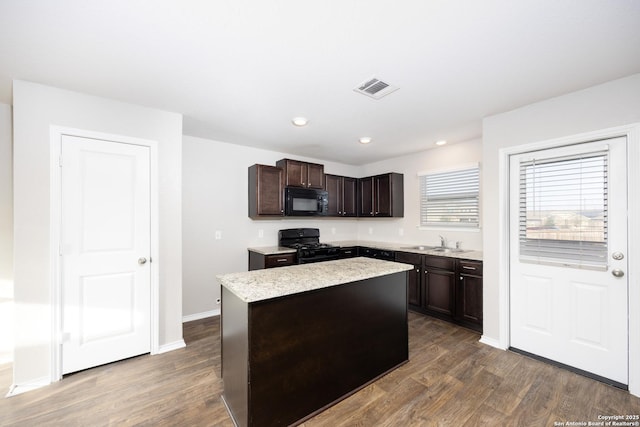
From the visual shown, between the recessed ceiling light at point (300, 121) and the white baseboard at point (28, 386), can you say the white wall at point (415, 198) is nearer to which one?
the recessed ceiling light at point (300, 121)

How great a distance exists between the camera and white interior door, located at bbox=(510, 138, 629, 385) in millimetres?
2174

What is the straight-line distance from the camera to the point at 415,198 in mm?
4531

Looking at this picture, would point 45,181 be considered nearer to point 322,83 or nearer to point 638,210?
point 322,83

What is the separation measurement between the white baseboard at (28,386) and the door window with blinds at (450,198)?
476cm

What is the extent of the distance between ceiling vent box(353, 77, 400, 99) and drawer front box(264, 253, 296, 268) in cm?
240

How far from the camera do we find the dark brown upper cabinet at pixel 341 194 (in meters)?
4.77

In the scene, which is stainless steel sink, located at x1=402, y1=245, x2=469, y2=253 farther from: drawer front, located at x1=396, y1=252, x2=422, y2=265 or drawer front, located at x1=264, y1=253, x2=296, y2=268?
drawer front, located at x1=264, y1=253, x2=296, y2=268

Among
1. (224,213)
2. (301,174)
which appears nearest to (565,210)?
(301,174)

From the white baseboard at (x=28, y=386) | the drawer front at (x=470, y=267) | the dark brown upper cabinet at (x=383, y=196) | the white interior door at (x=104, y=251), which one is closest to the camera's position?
the white baseboard at (x=28, y=386)

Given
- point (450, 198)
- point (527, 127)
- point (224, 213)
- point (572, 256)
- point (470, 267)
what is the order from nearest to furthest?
point (572, 256) → point (527, 127) → point (470, 267) → point (224, 213) → point (450, 198)

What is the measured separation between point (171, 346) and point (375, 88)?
325 centimetres

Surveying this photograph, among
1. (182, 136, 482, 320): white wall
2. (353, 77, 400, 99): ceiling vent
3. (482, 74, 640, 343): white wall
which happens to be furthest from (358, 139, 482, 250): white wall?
(353, 77, 400, 99): ceiling vent

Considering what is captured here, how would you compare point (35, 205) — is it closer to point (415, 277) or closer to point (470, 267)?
point (415, 277)

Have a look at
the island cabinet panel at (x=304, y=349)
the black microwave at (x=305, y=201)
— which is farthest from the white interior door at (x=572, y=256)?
the black microwave at (x=305, y=201)
